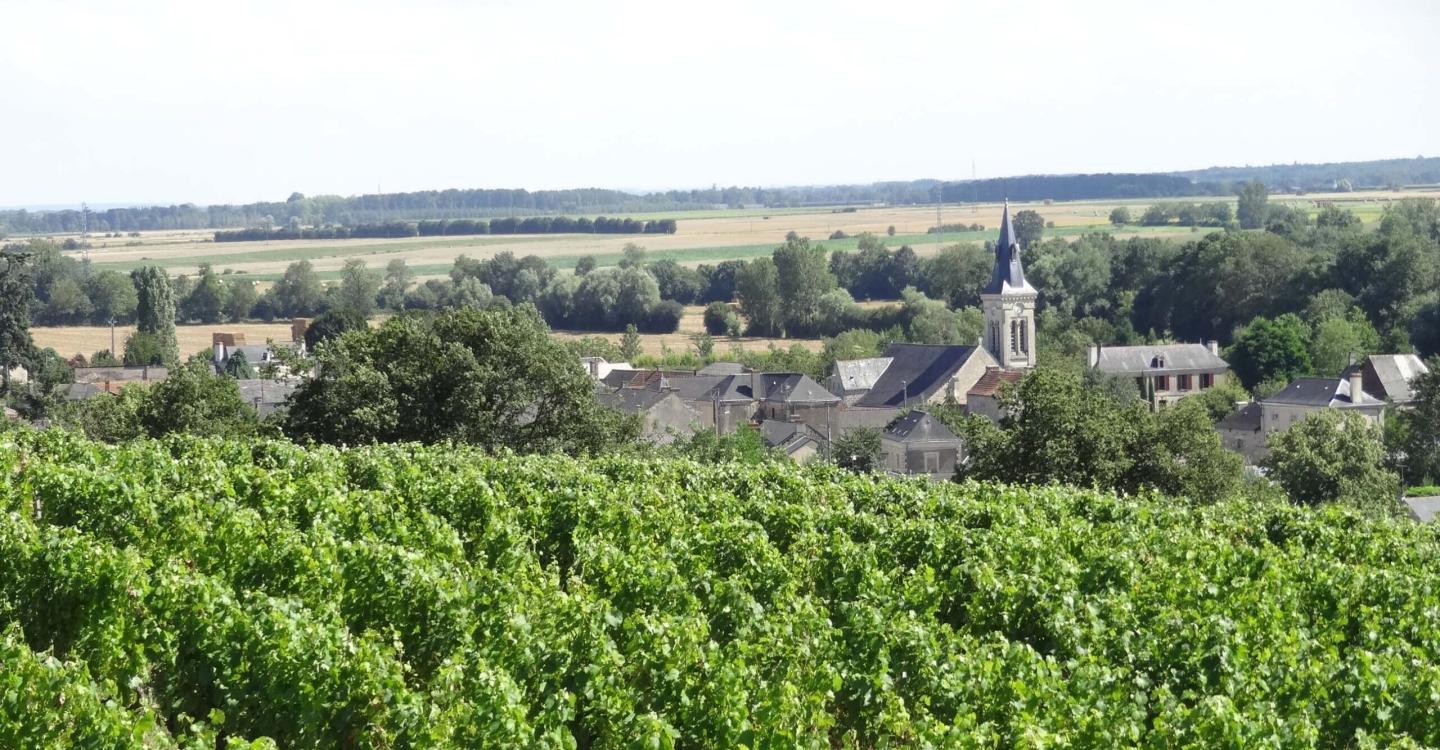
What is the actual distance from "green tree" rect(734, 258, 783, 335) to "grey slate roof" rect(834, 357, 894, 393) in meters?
41.6

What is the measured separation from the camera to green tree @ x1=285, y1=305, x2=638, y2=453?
41.8m

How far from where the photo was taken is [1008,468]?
42625 millimetres

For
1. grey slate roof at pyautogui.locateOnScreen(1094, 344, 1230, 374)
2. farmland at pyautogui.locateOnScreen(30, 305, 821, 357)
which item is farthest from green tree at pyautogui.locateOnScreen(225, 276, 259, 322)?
grey slate roof at pyautogui.locateOnScreen(1094, 344, 1230, 374)

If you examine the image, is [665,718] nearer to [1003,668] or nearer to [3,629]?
[1003,668]

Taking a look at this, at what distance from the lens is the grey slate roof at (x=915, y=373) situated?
303ft

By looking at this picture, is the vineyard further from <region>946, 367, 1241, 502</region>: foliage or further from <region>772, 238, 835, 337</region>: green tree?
<region>772, 238, 835, 337</region>: green tree

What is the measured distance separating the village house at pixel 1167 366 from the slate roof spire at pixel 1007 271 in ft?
21.2

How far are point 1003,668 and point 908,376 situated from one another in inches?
3143

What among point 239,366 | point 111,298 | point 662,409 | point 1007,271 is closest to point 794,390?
point 662,409

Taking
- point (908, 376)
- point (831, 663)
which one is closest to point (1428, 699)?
point (831, 663)

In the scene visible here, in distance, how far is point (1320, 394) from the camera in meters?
79.1

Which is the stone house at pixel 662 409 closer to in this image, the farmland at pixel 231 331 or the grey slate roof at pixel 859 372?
the grey slate roof at pixel 859 372

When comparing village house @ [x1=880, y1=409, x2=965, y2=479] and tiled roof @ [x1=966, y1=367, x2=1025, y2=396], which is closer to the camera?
village house @ [x1=880, y1=409, x2=965, y2=479]

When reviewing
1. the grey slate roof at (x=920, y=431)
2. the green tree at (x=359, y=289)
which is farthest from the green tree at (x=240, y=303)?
the grey slate roof at (x=920, y=431)
